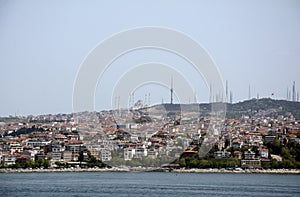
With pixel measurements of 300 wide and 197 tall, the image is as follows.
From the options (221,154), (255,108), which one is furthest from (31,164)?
(255,108)

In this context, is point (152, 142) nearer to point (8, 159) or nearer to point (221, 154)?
point (221, 154)

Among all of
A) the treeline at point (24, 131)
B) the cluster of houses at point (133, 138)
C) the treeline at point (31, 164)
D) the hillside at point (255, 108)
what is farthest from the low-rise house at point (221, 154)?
the treeline at point (24, 131)

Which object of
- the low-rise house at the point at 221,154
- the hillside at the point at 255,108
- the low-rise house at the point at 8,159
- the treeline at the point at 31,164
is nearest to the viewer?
the treeline at the point at 31,164

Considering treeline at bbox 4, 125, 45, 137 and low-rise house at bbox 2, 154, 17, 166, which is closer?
low-rise house at bbox 2, 154, 17, 166

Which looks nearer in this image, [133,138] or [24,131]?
[133,138]

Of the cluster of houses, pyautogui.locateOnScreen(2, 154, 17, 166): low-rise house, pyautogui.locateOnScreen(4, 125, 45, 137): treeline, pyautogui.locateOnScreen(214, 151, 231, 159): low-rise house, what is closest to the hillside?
the cluster of houses

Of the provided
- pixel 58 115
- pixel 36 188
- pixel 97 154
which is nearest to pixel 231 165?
pixel 97 154

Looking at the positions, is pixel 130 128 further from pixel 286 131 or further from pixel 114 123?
pixel 286 131

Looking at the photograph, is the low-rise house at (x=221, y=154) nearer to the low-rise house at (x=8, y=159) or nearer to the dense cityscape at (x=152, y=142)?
the dense cityscape at (x=152, y=142)

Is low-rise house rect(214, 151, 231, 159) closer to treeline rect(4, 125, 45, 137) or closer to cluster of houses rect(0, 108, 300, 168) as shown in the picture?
cluster of houses rect(0, 108, 300, 168)

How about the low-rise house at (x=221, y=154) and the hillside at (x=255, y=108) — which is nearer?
the low-rise house at (x=221, y=154)

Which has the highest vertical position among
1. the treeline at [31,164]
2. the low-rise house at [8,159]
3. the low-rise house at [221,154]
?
the low-rise house at [221,154]
